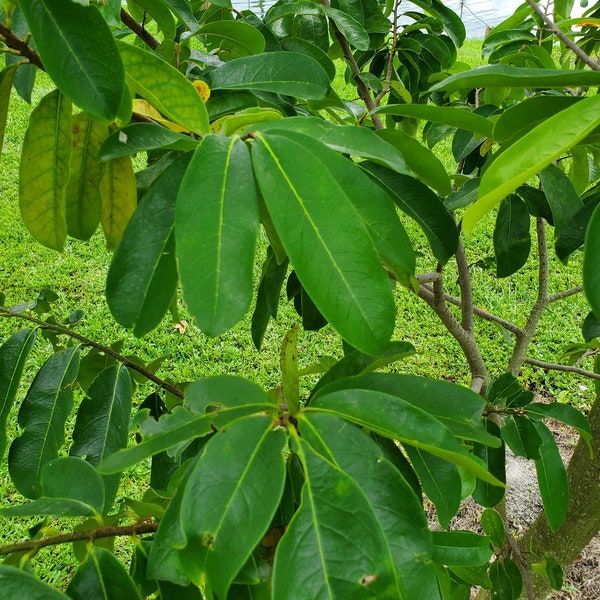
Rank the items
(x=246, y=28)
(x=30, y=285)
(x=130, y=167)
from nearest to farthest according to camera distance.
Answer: (x=130, y=167) < (x=246, y=28) < (x=30, y=285)

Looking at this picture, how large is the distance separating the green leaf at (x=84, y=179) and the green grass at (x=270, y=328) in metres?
2.15

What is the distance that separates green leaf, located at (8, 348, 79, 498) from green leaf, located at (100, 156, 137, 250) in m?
0.30

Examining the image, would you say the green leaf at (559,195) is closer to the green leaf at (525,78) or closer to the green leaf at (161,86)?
the green leaf at (525,78)

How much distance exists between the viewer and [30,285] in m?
3.70

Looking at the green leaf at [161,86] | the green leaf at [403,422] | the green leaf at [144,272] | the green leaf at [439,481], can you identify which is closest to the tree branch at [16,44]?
the green leaf at [161,86]

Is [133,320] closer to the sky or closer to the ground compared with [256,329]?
closer to the sky

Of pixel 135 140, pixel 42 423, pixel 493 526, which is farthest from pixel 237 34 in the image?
pixel 493 526

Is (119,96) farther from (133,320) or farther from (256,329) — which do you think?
(256,329)

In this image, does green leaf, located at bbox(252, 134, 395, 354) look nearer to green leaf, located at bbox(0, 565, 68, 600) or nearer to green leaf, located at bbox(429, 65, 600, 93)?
green leaf, located at bbox(429, 65, 600, 93)

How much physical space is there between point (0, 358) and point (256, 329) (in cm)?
42

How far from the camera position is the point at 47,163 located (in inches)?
27.7

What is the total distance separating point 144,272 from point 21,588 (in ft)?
0.95

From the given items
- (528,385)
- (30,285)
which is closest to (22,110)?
(30,285)

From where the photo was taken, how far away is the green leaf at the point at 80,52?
509 millimetres
